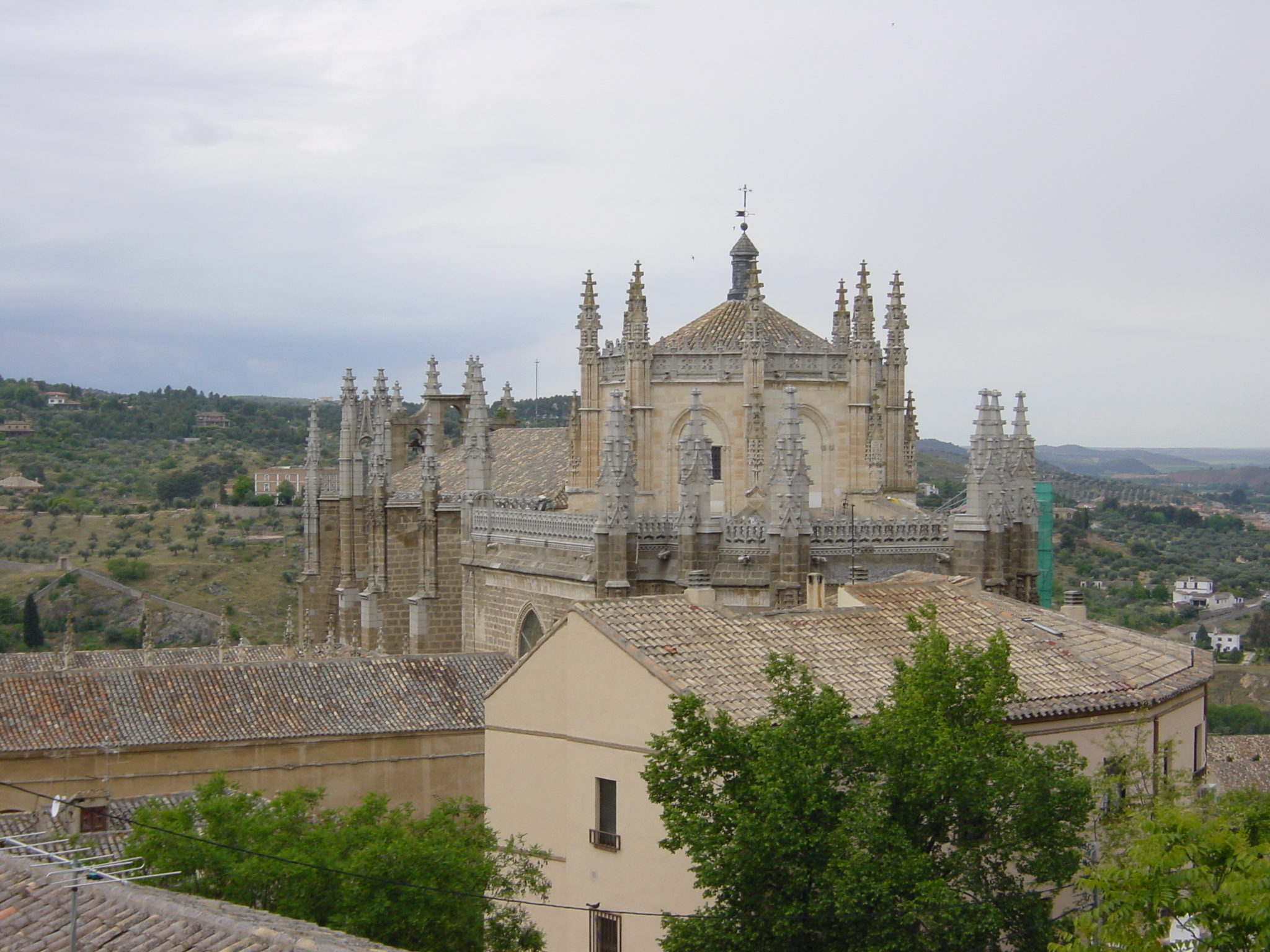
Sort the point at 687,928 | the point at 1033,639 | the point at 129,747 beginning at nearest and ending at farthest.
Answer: the point at 687,928, the point at 1033,639, the point at 129,747

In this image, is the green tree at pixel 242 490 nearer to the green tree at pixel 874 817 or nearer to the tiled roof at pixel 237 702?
the tiled roof at pixel 237 702

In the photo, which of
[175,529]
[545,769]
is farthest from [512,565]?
[175,529]

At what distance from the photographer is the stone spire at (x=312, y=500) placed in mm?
43844

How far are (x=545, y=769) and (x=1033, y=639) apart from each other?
647 centimetres

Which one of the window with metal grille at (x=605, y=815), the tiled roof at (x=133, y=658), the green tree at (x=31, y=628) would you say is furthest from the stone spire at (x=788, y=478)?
the green tree at (x=31, y=628)

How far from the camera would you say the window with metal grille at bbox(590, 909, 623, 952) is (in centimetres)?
1811

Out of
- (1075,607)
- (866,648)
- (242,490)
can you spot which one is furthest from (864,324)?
(242,490)

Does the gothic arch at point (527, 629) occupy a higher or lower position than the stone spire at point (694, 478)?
lower

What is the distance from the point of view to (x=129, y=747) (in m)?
25.4

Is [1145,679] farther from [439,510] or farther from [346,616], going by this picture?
[346,616]

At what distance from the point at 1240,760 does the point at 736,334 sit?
22867mm

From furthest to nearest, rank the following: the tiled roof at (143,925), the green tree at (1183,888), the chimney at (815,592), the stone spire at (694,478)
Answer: the stone spire at (694,478) < the chimney at (815,592) < the tiled roof at (143,925) < the green tree at (1183,888)

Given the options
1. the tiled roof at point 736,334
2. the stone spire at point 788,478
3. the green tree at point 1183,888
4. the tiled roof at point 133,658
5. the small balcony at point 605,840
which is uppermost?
the tiled roof at point 736,334

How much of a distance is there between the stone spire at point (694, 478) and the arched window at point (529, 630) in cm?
494
